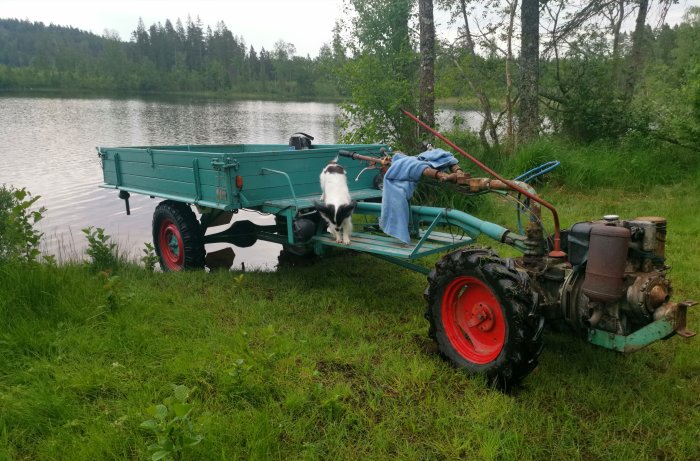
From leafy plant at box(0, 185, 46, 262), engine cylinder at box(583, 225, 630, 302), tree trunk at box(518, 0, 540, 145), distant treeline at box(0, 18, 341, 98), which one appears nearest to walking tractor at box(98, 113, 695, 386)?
engine cylinder at box(583, 225, 630, 302)

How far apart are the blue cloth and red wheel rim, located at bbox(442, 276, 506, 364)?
0.86 m

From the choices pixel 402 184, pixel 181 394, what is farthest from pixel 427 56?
pixel 181 394

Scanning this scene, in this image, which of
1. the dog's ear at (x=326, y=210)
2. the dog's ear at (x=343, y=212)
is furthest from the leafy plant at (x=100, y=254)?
the dog's ear at (x=343, y=212)

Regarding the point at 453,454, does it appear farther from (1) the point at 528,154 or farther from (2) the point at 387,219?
(1) the point at 528,154

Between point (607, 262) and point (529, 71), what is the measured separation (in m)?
9.77

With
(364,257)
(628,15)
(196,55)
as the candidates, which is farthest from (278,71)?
(364,257)

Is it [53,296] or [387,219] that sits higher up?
[387,219]

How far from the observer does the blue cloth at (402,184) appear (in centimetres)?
413

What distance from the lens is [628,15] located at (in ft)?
44.2

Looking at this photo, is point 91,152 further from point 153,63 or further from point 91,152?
point 153,63

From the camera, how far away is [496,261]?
129 inches

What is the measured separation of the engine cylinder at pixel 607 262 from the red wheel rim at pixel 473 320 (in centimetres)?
59

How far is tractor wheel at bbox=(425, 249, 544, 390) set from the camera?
10.0 feet

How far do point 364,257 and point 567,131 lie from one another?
854 cm
